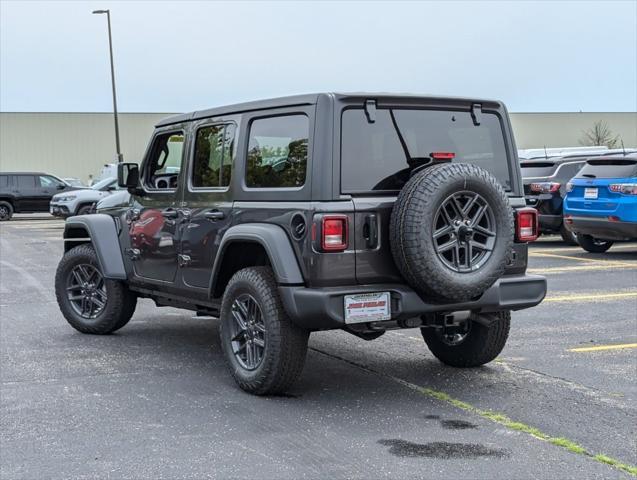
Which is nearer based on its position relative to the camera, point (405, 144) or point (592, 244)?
point (405, 144)

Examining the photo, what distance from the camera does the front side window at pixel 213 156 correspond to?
240 inches

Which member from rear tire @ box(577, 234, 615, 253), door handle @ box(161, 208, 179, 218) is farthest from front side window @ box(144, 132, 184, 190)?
rear tire @ box(577, 234, 615, 253)

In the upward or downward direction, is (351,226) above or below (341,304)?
above

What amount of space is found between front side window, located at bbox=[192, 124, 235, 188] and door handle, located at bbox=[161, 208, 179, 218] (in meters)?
0.28

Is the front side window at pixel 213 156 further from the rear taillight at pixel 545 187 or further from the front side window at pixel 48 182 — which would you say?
the front side window at pixel 48 182

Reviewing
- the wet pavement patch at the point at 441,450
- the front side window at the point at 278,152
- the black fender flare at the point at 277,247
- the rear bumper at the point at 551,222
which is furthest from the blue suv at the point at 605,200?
the wet pavement patch at the point at 441,450

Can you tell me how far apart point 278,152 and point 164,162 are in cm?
187

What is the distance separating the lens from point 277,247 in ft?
17.2

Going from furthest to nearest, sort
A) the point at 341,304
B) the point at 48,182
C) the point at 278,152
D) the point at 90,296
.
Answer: the point at 48,182 → the point at 90,296 → the point at 278,152 → the point at 341,304

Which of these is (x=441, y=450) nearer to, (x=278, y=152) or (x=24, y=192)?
(x=278, y=152)

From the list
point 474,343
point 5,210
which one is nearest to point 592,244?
point 474,343

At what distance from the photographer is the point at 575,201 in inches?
547

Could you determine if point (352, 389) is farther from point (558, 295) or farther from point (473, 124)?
point (558, 295)

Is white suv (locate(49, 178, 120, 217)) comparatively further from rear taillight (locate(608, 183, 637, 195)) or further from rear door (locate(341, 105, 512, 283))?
rear door (locate(341, 105, 512, 283))
